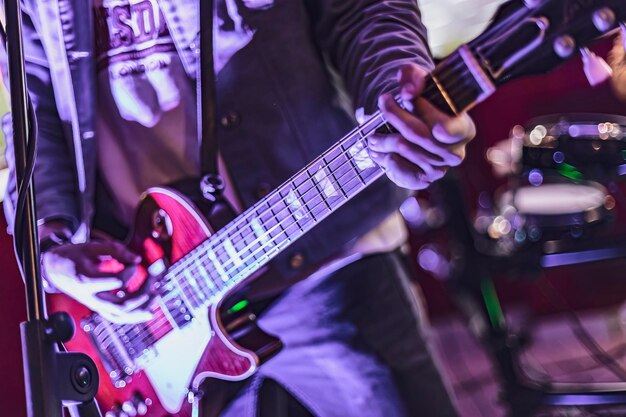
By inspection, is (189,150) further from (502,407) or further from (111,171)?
(502,407)

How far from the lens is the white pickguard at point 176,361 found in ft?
3.17

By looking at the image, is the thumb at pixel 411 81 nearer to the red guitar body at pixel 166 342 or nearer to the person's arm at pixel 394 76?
the person's arm at pixel 394 76

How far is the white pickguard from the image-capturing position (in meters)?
0.97

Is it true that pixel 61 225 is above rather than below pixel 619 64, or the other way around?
above

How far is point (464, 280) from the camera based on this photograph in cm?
147

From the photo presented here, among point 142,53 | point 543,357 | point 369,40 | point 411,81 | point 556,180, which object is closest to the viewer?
point 411,81

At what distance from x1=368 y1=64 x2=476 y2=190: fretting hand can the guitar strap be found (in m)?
0.28

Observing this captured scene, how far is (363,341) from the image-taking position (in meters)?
0.97

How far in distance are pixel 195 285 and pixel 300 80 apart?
1.05 feet

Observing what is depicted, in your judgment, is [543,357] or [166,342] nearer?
[166,342]

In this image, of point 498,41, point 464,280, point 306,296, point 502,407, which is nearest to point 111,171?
point 306,296

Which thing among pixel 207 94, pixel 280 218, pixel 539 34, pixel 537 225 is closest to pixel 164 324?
pixel 280 218

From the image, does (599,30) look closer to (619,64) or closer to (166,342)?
(619,64)

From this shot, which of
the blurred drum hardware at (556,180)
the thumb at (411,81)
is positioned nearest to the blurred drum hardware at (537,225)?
the blurred drum hardware at (556,180)
